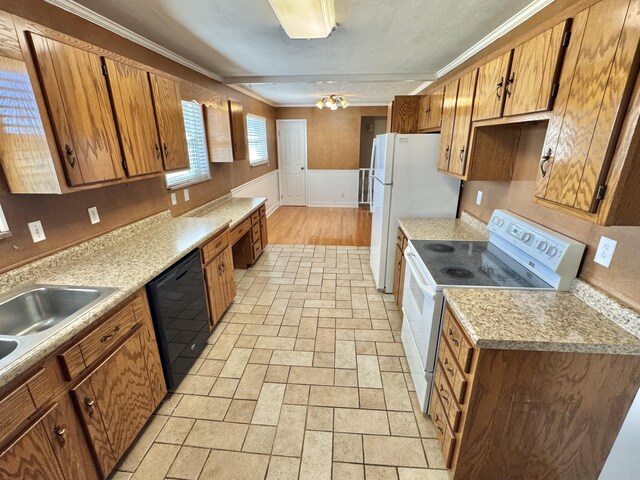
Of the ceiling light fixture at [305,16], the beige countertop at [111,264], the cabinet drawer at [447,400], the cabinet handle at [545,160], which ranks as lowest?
the cabinet drawer at [447,400]

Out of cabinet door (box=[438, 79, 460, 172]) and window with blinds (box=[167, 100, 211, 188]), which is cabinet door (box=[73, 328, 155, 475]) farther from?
cabinet door (box=[438, 79, 460, 172])

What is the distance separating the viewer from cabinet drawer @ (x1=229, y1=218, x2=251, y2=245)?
9.94ft

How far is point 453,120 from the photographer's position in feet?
→ 7.63

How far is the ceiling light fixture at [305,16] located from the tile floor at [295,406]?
7.62 ft

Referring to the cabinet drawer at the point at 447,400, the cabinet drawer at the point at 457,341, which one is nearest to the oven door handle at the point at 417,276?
the cabinet drawer at the point at 457,341

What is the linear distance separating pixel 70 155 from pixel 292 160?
5.98 metres

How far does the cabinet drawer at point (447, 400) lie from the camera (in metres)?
1.35

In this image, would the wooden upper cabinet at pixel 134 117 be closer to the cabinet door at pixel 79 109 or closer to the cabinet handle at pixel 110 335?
the cabinet door at pixel 79 109

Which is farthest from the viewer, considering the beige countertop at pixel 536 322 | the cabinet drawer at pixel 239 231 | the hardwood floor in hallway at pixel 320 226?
the hardwood floor in hallway at pixel 320 226

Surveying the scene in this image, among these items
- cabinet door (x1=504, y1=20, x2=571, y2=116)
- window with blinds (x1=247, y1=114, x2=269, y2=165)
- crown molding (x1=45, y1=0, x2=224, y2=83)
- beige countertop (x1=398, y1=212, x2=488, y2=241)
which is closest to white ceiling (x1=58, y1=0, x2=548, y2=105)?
crown molding (x1=45, y1=0, x2=224, y2=83)

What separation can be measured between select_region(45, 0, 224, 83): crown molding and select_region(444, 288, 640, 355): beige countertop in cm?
276

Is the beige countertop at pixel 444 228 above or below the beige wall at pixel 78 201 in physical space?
below

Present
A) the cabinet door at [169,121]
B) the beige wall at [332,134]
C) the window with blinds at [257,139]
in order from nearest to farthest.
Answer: the cabinet door at [169,121] < the window with blinds at [257,139] < the beige wall at [332,134]

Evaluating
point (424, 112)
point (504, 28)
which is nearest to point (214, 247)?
point (424, 112)
